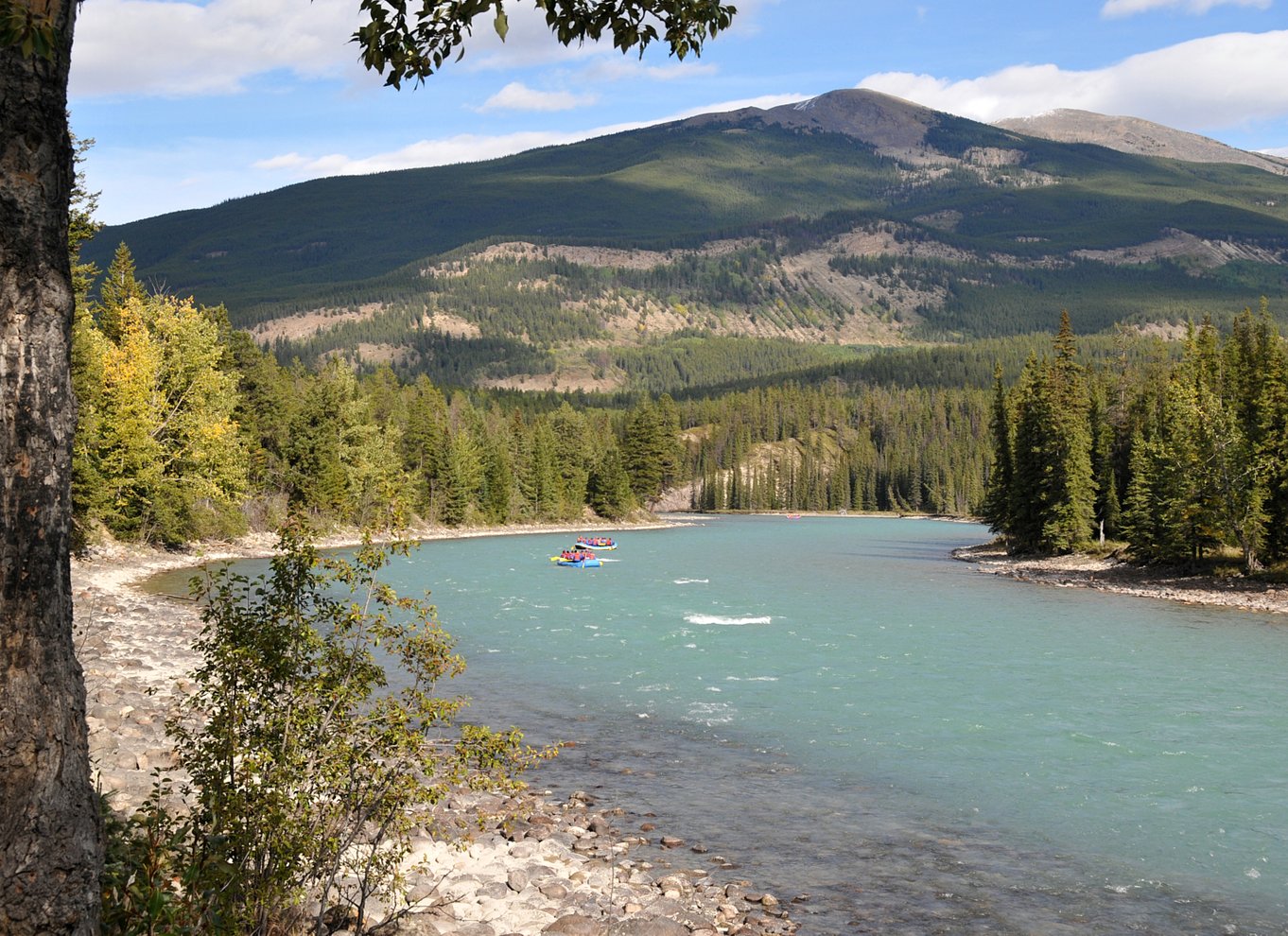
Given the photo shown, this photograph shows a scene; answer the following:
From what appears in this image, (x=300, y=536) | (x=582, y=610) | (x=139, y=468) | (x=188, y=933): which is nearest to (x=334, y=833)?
(x=188, y=933)

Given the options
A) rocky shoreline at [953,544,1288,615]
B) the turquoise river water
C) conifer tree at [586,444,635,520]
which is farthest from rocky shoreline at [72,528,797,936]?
conifer tree at [586,444,635,520]

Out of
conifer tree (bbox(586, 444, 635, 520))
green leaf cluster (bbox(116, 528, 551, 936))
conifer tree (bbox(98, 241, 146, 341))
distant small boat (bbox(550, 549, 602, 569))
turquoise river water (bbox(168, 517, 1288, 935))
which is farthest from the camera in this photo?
conifer tree (bbox(586, 444, 635, 520))

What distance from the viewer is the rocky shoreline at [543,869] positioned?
13.0 meters

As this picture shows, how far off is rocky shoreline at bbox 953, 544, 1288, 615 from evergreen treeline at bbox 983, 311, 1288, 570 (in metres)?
1.68

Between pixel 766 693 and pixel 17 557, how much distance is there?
87.5 ft

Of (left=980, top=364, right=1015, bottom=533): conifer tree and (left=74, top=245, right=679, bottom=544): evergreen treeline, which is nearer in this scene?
(left=74, top=245, right=679, bottom=544): evergreen treeline

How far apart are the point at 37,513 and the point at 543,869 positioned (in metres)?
10.8

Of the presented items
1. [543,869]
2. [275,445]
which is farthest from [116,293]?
[543,869]

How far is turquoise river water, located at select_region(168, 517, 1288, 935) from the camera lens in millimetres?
15945

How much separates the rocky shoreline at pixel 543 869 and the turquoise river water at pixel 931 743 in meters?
0.65

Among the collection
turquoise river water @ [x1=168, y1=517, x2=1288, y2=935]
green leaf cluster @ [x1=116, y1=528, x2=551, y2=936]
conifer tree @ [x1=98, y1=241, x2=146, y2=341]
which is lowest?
turquoise river water @ [x1=168, y1=517, x2=1288, y2=935]

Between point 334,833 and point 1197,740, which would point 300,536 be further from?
point 1197,740

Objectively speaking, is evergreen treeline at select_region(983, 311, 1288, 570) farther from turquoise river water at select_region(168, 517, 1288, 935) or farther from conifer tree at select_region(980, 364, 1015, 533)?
turquoise river water at select_region(168, 517, 1288, 935)

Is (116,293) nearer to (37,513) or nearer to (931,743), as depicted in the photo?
(931,743)
